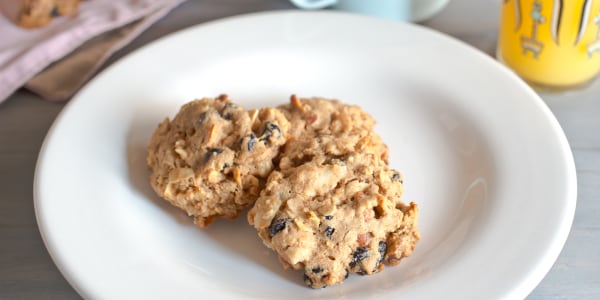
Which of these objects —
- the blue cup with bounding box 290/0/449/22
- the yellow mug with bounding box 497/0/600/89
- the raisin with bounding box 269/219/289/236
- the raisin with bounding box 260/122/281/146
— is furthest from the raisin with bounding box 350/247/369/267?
the blue cup with bounding box 290/0/449/22

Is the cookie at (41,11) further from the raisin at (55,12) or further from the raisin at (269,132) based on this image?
the raisin at (269,132)

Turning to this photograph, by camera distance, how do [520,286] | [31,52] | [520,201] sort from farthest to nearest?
[31,52]
[520,201]
[520,286]

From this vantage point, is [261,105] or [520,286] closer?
[520,286]

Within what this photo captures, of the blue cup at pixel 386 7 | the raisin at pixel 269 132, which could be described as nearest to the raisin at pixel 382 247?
the raisin at pixel 269 132

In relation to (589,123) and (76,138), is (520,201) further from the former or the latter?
(76,138)

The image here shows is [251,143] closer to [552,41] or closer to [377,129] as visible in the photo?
[377,129]

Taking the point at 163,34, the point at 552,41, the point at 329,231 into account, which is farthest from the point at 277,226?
the point at 163,34

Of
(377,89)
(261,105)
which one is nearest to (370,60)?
(377,89)
